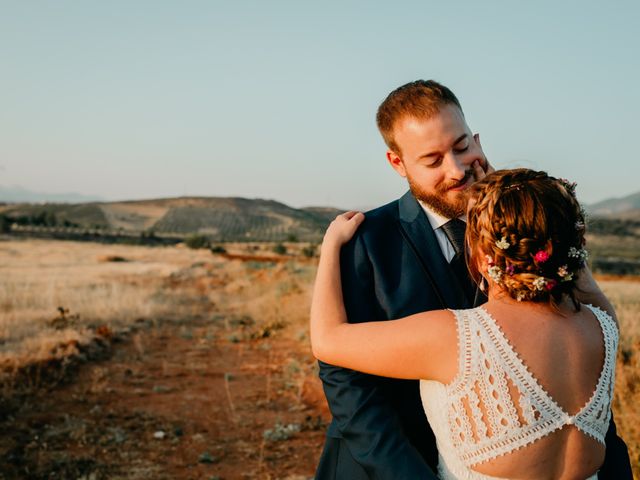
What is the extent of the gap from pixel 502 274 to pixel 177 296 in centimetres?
1870

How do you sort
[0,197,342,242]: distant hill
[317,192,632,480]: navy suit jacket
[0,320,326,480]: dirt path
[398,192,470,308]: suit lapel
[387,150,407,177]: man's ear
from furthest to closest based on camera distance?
[0,197,342,242]: distant hill → [0,320,326,480]: dirt path → [387,150,407,177]: man's ear → [398,192,470,308]: suit lapel → [317,192,632,480]: navy suit jacket

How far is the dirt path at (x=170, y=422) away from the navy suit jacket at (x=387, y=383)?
4321 mm

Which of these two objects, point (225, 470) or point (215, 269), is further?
point (215, 269)

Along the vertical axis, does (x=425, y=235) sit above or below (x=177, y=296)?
above

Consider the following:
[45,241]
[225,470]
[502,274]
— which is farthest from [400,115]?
[45,241]

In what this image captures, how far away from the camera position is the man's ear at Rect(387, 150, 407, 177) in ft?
8.31

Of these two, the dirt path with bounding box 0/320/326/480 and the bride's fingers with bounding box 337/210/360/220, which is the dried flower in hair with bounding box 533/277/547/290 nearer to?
the bride's fingers with bounding box 337/210/360/220

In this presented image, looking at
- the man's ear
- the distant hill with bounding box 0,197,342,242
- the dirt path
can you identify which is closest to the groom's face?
the man's ear

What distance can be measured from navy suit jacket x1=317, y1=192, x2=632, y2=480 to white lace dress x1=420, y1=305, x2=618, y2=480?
0.70 feet

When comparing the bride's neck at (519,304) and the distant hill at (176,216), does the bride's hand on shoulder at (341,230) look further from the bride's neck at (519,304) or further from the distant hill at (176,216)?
the distant hill at (176,216)

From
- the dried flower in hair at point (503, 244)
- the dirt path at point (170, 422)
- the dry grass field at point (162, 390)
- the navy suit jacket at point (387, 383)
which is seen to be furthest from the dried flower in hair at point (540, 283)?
the dirt path at point (170, 422)

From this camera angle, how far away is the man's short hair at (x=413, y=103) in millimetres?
2375

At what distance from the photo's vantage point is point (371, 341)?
1.83 metres

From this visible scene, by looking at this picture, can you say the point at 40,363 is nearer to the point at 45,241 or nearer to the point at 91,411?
the point at 91,411
